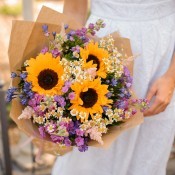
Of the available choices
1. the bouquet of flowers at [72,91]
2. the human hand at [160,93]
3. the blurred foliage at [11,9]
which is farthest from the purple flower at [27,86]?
the blurred foliage at [11,9]

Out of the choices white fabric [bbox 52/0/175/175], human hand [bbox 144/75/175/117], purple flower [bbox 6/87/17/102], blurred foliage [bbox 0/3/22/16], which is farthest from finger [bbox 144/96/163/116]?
blurred foliage [bbox 0/3/22/16]

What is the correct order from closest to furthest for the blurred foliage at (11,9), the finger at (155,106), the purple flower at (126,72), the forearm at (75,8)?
the purple flower at (126,72), the finger at (155,106), the forearm at (75,8), the blurred foliage at (11,9)

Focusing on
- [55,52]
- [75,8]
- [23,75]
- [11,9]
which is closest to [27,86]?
[23,75]

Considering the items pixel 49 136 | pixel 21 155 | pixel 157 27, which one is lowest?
pixel 21 155

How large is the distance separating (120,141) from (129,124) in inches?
15.8

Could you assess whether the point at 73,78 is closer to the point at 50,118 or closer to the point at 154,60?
the point at 50,118

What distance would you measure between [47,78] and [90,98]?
0.15 metres

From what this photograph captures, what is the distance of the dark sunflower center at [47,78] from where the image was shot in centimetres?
138

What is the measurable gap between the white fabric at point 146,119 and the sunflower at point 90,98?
0.38 meters

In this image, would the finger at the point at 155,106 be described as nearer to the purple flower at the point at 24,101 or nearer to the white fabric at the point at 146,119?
the white fabric at the point at 146,119

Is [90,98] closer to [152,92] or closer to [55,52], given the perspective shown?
[55,52]

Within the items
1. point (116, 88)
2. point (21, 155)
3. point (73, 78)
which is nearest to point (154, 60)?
point (116, 88)

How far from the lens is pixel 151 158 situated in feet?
6.06

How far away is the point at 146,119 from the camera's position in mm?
1799
